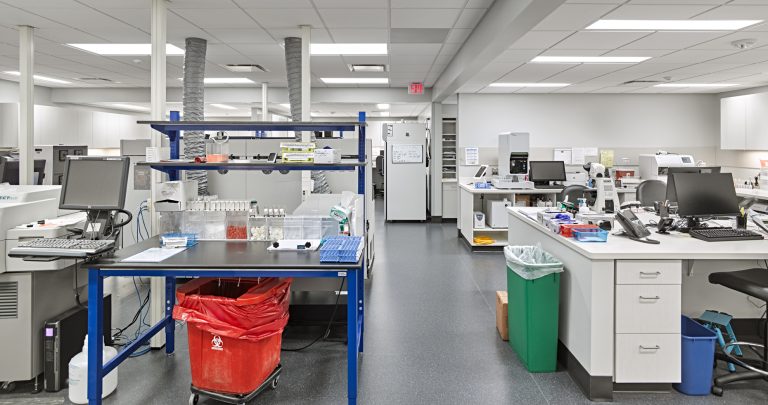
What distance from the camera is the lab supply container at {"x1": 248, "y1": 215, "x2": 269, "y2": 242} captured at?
2.96 m

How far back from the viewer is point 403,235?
778 centimetres

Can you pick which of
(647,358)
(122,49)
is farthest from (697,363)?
(122,49)

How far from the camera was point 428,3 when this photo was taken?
4074 millimetres

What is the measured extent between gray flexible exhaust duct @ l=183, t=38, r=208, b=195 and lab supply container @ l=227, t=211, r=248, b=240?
1787 millimetres

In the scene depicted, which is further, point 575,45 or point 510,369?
point 575,45

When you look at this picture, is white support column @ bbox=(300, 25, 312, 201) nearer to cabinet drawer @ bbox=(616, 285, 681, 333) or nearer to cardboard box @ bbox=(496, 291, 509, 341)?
cardboard box @ bbox=(496, 291, 509, 341)

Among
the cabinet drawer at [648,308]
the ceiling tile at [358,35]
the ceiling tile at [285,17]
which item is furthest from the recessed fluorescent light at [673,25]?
the ceiling tile at [285,17]

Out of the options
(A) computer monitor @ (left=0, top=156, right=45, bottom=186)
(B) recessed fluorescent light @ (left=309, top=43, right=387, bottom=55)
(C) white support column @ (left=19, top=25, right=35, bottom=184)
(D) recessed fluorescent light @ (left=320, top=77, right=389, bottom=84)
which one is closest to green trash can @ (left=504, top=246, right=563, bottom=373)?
(B) recessed fluorescent light @ (left=309, top=43, right=387, bottom=55)

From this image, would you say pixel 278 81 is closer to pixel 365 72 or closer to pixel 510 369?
pixel 365 72

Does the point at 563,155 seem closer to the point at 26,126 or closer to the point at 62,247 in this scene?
the point at 26,126

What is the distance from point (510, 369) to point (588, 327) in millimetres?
634

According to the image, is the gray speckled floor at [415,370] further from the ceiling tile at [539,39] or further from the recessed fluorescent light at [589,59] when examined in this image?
the recessed fluorescent light at [589,59]

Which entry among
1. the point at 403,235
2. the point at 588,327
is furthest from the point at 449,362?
the point at 403,235

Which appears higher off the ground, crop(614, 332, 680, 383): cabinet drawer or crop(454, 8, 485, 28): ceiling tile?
crop(454, 8, 485, 28): ceiling tile
